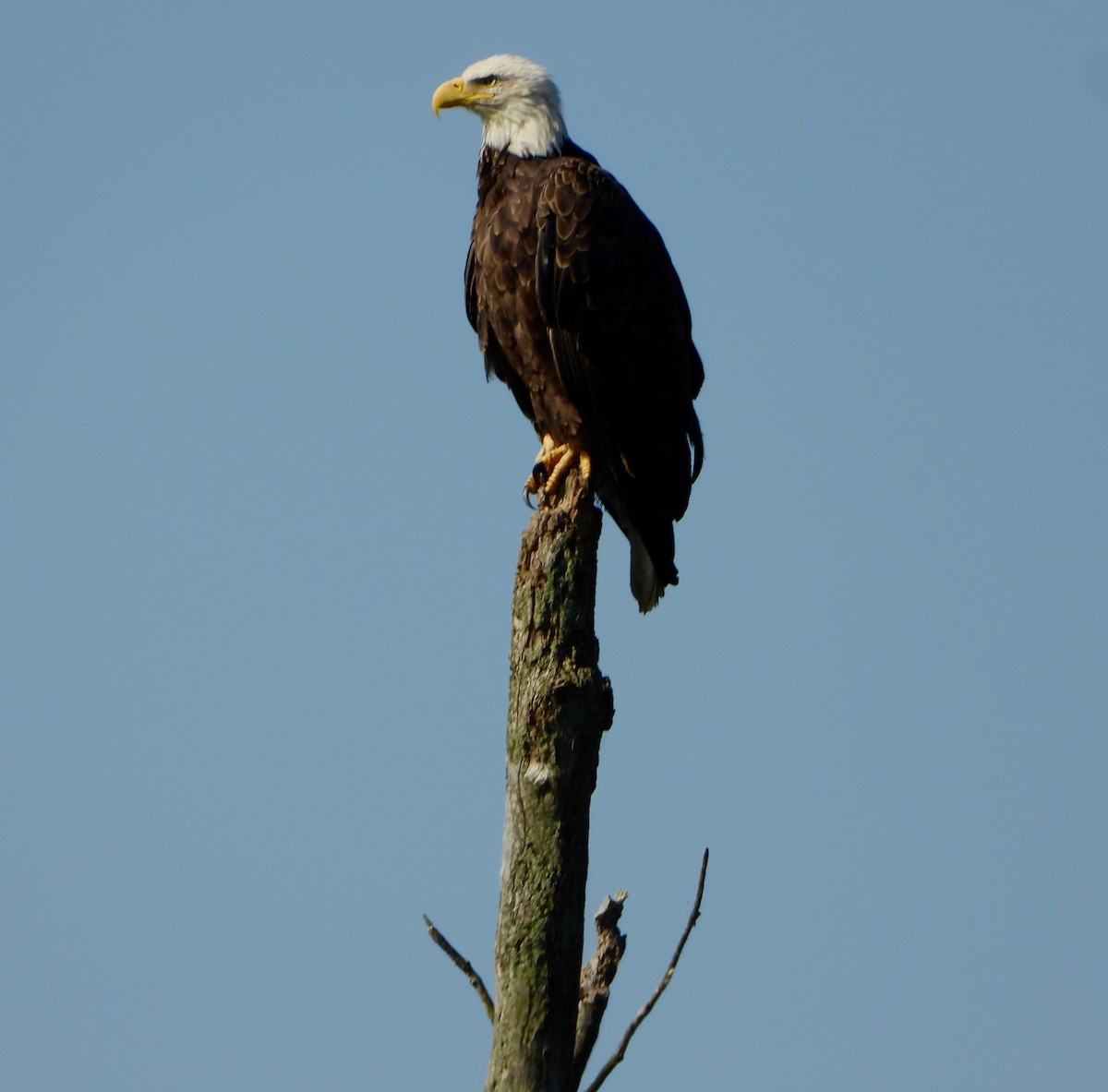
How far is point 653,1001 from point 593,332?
3120 mm

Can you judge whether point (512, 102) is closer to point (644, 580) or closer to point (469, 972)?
point (644, 580)

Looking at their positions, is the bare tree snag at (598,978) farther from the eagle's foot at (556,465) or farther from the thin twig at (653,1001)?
the eagle's foot at (556,465)

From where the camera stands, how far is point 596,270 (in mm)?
6102

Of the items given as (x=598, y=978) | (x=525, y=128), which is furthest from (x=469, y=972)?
(x=525, y=128)

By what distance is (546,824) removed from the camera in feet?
12.7

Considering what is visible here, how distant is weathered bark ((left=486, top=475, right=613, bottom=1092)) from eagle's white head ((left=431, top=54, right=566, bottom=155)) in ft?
9.87

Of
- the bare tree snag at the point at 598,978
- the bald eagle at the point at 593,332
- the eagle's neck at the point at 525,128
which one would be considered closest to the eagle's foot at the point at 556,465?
the bald eagle at the point at 593,332

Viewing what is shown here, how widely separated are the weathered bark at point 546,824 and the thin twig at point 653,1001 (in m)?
0.08

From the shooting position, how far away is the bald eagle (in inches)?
240

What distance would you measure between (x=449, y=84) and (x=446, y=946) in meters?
4.51

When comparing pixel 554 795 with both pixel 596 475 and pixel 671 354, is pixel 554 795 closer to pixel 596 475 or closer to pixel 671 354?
pixel 596 475

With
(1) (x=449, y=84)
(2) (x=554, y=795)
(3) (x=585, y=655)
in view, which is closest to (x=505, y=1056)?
(2) (x=554, y=795)

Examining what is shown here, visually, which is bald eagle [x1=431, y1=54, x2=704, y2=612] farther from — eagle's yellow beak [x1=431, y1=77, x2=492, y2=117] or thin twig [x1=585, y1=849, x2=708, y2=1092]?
thin twig [x1=585, y1=849, x2=708, y2=1092]

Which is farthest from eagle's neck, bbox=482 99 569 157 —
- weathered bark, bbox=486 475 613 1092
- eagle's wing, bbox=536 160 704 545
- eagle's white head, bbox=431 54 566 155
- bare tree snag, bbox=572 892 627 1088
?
bare tree snag, bbox=572 892 627 1088
